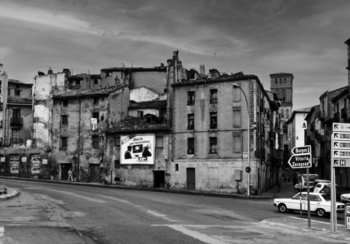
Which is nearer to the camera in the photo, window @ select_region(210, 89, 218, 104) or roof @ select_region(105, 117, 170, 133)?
window @ select_region(210, 89, 218, 104)

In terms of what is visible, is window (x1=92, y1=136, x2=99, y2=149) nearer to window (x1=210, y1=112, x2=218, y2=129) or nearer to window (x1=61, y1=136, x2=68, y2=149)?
window (x1=61, y1=136, x2=68, y2=149)

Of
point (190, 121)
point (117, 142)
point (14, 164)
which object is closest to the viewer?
point (190, 121)

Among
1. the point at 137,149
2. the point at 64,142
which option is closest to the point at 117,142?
the point at 137,149

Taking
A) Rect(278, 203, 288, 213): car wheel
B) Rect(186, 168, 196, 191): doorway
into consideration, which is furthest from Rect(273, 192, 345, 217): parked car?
Rect(186, 168, 196, 191): doorway

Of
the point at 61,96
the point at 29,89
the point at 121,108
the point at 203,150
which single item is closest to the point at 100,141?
the point at 121,108

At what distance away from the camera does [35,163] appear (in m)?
63.8

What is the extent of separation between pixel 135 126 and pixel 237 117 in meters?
12.7

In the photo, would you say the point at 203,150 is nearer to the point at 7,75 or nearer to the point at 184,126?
the point at 184,126

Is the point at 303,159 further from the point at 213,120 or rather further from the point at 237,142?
the point at 213,120

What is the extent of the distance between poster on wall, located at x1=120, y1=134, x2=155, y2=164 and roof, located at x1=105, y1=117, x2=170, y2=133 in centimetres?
79

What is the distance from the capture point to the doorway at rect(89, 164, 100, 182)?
5769cm

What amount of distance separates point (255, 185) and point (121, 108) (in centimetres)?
2141

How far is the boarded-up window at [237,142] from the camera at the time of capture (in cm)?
4780

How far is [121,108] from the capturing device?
2340 inches
